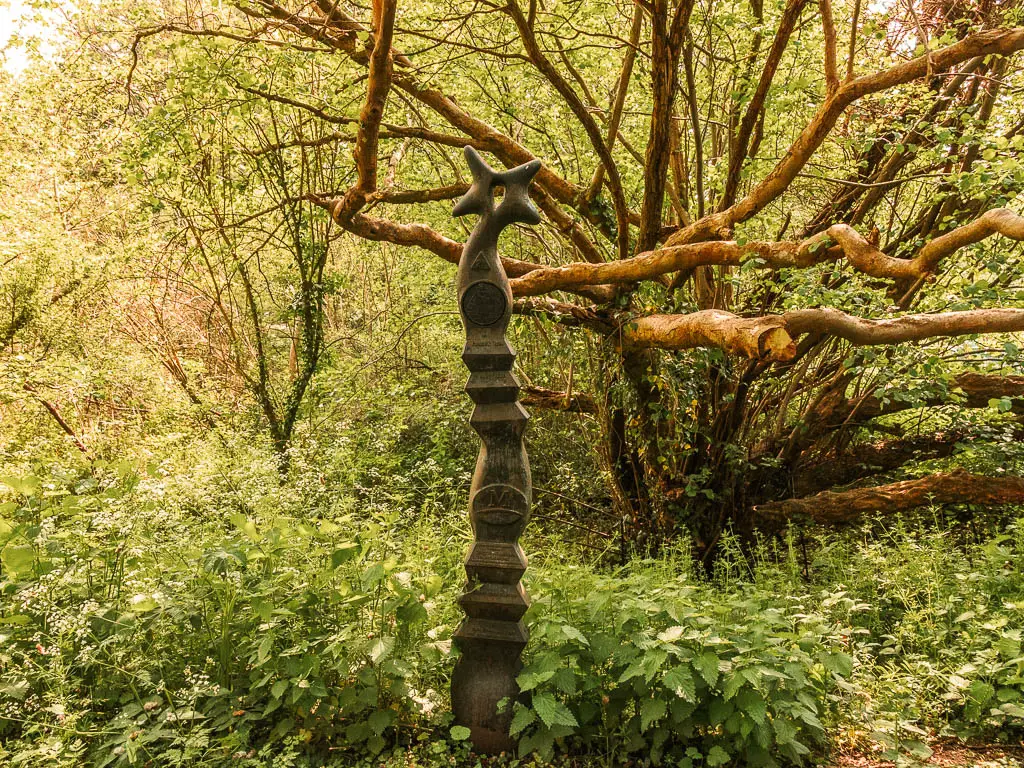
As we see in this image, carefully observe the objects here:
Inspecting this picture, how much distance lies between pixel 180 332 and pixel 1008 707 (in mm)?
10266

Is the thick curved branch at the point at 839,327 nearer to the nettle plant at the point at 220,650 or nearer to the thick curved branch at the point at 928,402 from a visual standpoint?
the thick curved branch at the point at 928,402

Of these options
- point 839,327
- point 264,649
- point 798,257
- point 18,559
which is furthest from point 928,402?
point 18,559

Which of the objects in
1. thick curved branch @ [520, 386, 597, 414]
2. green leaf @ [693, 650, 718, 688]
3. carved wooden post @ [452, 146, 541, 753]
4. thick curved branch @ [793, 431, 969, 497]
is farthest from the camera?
thick curved branch @ [520, 386, 597, 414]

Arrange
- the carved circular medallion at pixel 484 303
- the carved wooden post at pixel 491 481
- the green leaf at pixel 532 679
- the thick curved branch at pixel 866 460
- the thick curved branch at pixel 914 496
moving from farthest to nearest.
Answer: the thick curved branch at pixel 866 460, the thick curved branch at pixel 914 496, the carved circular medallion at pixel 484 303, the carved wooden post at pixel 491 481, the green leaf at pixel 532 679

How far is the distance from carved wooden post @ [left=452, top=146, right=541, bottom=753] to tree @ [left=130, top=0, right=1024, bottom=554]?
1250 millimetres

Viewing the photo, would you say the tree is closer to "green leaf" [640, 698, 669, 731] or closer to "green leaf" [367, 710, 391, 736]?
"green leaf" [640, 698, 669, 731]

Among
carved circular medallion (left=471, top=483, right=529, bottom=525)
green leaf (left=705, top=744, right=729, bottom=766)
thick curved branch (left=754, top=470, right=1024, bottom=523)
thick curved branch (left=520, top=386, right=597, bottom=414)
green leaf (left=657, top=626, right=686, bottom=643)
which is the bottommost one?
green leaf (left=705, top=744, right=729, bottom=766)

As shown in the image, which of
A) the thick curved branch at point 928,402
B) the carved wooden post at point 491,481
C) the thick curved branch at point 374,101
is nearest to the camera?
the carved wooden post at point 491,481

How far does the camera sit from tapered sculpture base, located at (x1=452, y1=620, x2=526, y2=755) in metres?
2.85

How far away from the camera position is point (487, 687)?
2.88 metres

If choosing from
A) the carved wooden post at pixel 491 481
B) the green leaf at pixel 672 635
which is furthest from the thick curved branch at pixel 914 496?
the carved wooden post at pixel 491 481

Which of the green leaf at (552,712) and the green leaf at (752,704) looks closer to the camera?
the green leaf at (752,704)

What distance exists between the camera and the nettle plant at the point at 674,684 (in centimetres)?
256

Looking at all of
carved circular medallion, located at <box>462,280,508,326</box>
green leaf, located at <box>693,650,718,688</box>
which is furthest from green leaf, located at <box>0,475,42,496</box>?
green leaf, located at <box>693,650,718,688</box>
